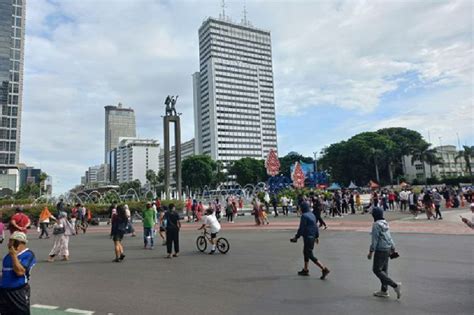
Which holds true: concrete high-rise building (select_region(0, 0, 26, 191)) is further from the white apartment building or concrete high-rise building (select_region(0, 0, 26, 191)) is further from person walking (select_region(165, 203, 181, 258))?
person walking (select_region(165, 203, 181, 258))

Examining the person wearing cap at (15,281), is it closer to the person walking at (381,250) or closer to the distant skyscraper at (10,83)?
the person walking at (381,250)

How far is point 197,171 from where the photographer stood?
102 m

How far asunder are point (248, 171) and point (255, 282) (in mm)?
100916

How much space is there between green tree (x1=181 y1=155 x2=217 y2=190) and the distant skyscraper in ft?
158

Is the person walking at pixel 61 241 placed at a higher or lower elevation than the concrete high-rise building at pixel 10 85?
lower

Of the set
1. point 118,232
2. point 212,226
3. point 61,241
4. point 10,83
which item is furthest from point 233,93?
point 118,232

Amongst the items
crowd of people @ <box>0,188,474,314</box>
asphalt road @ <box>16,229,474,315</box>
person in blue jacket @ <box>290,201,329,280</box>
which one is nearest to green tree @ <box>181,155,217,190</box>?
crowd of people @ <box>0,188,474,314</box>

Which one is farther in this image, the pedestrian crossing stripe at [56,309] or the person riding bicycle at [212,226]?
the person riding bicycle at [212,226]

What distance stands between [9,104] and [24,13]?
30.0m

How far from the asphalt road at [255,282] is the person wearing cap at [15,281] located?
220 centimetres

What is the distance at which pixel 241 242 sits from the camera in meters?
15.6

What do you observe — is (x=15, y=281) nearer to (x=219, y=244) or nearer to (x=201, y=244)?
(x=219, y=244)

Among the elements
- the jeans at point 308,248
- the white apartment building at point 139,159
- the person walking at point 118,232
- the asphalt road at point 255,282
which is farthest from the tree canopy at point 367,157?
the white apartment building at point 139,159

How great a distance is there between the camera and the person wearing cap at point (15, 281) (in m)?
4.32
